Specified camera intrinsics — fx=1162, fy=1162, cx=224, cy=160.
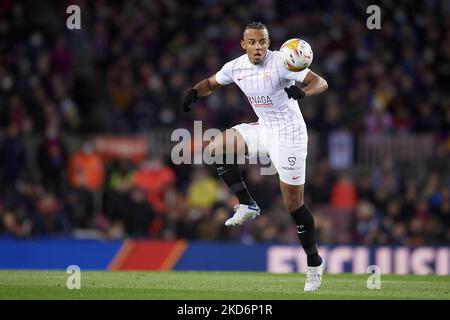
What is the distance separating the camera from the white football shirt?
43.7 feet

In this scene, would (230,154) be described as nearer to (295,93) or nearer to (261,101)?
(261,101)

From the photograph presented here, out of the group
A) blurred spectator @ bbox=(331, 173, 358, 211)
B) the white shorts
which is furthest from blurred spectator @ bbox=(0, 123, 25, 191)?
the white shorts

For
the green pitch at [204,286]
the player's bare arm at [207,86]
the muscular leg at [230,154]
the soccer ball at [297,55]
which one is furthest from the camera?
the player's bare arm at [207,86]

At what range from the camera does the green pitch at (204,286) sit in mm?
12711

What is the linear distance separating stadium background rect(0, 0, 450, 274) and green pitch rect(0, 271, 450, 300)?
13.0ft

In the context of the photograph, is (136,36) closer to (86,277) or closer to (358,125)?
(358,125)

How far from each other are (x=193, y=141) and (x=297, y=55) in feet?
32.0

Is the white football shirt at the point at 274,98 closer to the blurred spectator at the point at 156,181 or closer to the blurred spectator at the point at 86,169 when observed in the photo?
the blurred spectator at the point at 156,181

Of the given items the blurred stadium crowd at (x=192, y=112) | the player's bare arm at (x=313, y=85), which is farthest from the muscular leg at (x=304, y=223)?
the blurred stadium crowd at (x=192, y=112)

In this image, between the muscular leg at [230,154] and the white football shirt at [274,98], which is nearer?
the white football shirt at [274,98]

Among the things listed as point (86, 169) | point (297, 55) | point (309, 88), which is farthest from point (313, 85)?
point (86, 169)

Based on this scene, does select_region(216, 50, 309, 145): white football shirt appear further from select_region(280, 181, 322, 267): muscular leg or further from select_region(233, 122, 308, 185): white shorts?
select_region(280, 181, 322, 267): muscular leg

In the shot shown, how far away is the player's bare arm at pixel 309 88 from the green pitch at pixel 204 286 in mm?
2207
